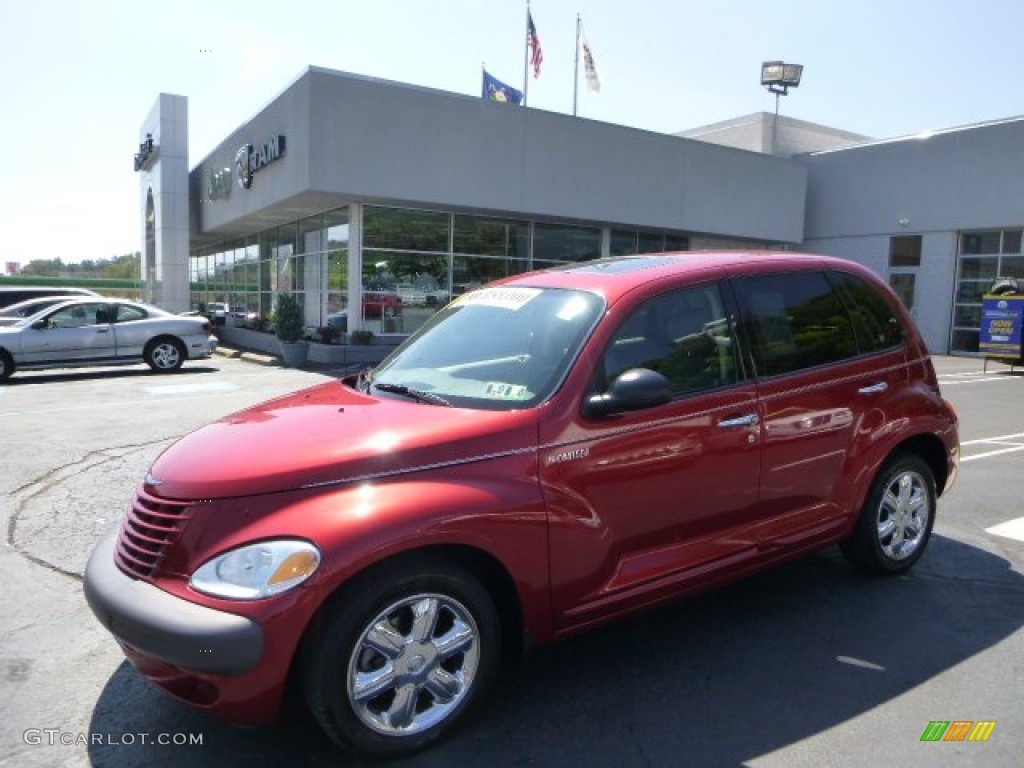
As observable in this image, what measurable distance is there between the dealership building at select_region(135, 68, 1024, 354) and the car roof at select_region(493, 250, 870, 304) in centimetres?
1396

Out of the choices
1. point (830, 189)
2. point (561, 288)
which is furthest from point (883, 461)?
point (830, 189)

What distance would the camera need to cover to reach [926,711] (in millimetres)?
3238

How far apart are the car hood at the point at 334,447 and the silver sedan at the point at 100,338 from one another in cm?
1377

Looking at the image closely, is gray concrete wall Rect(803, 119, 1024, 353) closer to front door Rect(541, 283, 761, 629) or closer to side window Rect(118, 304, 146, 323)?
side window Rect(118, 304, 146, 323)

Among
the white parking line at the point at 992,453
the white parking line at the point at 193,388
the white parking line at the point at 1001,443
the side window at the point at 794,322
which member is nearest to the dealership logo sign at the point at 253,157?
the white parking line at the point at 193,388

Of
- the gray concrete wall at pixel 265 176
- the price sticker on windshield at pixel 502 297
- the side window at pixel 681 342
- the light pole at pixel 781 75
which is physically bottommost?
the side window at pixel 681 342

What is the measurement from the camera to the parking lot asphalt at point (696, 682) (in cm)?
296

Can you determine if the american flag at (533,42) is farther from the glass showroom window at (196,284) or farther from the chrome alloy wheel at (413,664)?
the chrome alloy wheel at (413,664)

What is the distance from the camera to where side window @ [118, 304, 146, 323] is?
15875 mm

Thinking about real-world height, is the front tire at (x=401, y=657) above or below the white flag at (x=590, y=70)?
below

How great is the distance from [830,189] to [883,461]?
25.9m

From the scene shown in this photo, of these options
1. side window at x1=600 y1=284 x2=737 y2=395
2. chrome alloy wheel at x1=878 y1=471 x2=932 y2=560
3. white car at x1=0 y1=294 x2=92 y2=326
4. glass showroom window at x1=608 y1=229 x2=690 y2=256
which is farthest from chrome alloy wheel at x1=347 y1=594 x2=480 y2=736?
glass showroom window at x1=608 y1=229 x2=690 y2=256

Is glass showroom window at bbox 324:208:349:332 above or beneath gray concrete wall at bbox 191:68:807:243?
beneath

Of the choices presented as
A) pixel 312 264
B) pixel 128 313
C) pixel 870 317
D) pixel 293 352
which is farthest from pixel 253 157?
pixel 870 317
